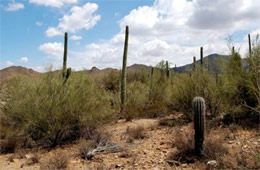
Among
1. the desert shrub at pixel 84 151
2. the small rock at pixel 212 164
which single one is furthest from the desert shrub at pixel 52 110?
the small rock at pixel 212 164

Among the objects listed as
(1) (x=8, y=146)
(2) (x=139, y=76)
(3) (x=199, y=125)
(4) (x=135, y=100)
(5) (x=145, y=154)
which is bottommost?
(1) (x=8, y=146)

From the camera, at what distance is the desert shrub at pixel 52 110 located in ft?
28.7

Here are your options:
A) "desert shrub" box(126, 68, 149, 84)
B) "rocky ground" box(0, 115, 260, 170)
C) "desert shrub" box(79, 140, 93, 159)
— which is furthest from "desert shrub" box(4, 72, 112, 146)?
"desert shrub" box(126, 68, 149, 84)

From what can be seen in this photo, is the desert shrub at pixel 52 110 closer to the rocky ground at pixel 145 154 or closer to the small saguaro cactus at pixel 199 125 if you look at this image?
the rocky ground at pixel 145 154

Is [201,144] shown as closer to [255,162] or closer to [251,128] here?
[255,162]

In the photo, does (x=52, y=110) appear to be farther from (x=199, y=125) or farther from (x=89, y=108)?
(x=199, y=125)

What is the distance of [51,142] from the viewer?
8.95 metres

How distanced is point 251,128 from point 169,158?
3.40m

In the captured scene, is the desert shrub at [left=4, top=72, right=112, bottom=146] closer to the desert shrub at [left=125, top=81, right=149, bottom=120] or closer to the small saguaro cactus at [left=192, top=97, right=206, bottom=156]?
the desert shrub at [left=125, top=81, right=149, bottom=120]

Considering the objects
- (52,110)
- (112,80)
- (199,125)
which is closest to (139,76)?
(112,80)

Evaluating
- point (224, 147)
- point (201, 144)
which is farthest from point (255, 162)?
point (201, 144)

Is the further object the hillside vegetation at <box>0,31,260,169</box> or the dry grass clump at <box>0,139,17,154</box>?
the dry grass clump at <box>0,139,17,154</box>

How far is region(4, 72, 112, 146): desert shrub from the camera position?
28.7 feet

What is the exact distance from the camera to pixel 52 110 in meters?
8.79
